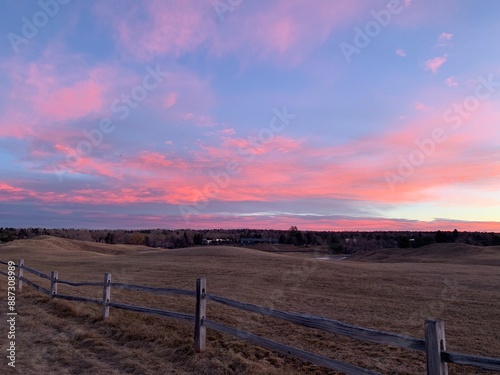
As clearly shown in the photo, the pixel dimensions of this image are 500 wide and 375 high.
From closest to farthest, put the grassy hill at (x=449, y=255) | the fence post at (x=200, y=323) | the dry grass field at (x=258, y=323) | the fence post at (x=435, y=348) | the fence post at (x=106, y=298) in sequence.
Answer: the fence post at (x=435, y=348), the dry grass field at (x=258, y=323), the fence post at (x=200, y=323), the fence post at (x=106, y=298), the grassy hill at (x=449, y=255)

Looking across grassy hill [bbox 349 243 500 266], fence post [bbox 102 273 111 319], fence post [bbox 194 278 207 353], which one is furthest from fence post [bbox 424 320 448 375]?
grassy hill [bbox 349 243 500 266]

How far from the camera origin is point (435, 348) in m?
5.12

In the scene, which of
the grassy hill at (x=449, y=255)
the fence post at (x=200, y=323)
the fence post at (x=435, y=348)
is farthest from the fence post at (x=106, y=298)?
the grassy hill at (x=449, y=255)

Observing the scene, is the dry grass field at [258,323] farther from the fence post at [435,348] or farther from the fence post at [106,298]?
the fence post at [435,348]

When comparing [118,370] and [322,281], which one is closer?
[118,370]

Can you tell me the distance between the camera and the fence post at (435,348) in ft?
16.7

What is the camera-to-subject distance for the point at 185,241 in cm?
15162

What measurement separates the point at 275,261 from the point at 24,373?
31455 mm

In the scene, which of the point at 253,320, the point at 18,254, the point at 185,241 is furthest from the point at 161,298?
the point at 185,241

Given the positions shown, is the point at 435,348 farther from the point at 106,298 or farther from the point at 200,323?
the point at 106,298

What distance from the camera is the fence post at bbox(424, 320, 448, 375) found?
508 cm

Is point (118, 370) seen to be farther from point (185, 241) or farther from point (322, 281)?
point (185, 241)

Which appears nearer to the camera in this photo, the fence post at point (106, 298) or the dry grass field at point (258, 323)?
the dry grass field at point (258, 323)

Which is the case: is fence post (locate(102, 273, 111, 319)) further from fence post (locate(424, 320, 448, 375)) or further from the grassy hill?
the grassy hill
